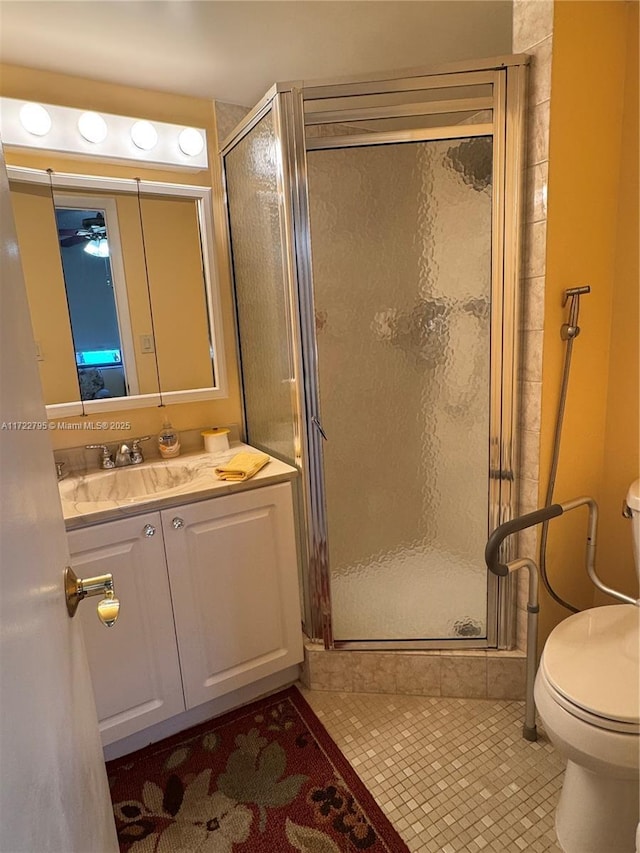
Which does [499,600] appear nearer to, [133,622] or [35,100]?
[133,622]

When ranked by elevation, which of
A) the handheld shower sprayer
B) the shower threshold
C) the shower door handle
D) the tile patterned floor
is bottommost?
the tile patterned floor

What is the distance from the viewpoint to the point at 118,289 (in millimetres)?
1878

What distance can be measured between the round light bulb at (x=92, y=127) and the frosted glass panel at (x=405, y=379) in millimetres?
787

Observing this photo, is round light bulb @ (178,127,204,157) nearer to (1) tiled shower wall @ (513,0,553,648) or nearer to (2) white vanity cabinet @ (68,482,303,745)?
(1) tiled shower wall @ (513,0,553,648)

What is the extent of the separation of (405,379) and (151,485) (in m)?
1.05

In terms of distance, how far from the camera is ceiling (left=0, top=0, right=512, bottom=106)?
4.72 ft

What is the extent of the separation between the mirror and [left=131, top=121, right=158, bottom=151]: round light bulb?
0.13 metres

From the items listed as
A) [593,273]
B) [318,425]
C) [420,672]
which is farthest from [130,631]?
[593,273]

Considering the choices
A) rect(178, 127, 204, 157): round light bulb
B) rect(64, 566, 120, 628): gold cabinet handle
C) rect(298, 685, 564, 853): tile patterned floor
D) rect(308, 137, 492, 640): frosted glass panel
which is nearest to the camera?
rect(64, 566, 120, 628): gold cabinet handle

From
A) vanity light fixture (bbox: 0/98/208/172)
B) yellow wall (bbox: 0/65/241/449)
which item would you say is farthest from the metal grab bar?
vanity light fixture (bbox: 0/98/208/172)

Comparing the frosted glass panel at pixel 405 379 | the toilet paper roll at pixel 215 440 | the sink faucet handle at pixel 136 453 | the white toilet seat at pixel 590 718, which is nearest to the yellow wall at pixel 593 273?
the frosted glass panel at pixel 405 379

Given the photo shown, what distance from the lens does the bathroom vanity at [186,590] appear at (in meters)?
1.51

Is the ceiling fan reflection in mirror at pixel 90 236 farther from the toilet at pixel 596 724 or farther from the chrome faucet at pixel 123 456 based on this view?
the toilet at pixel 596 724

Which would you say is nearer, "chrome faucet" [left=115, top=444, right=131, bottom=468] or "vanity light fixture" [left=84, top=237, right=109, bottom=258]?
"vanity light fixture" [left=84, top=237, right=109, bottom=258]
